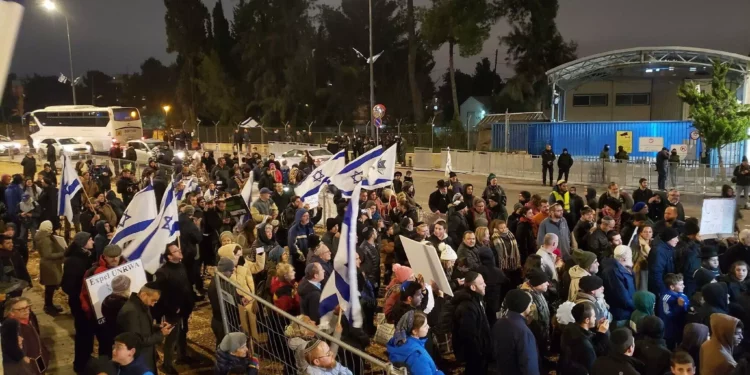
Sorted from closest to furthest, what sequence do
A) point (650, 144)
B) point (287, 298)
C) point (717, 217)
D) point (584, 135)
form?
point (287, 298)
point (717, 217)
point (650, 144)
point (584, 135)

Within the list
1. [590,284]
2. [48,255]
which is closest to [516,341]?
[590,284]

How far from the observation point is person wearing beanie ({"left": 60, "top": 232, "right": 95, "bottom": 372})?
6.80 meters

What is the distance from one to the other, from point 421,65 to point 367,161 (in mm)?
49603

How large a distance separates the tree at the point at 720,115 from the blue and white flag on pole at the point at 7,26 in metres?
23.0

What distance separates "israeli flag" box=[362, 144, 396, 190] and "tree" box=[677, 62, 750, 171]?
1562cm

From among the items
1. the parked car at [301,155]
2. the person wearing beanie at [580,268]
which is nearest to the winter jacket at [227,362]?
the person wearing beanie at [580,268]

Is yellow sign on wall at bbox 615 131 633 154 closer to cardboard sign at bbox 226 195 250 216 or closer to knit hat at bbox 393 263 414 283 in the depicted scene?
cardboard sign at bbox 226 195 250 216

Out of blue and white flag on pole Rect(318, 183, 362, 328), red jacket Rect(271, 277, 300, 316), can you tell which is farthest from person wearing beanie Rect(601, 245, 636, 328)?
red jacket Rect(271, 277, 300, 316)

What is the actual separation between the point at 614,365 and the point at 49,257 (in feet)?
25.3

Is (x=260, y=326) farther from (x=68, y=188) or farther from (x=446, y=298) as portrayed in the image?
(x=68, y=188)

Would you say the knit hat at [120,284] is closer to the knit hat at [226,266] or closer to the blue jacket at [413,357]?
the knit hat at [226,266]

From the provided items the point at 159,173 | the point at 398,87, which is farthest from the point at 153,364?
the point at 398,87

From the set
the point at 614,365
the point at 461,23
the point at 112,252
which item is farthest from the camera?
the point at 461,23

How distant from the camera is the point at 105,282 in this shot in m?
6.17
